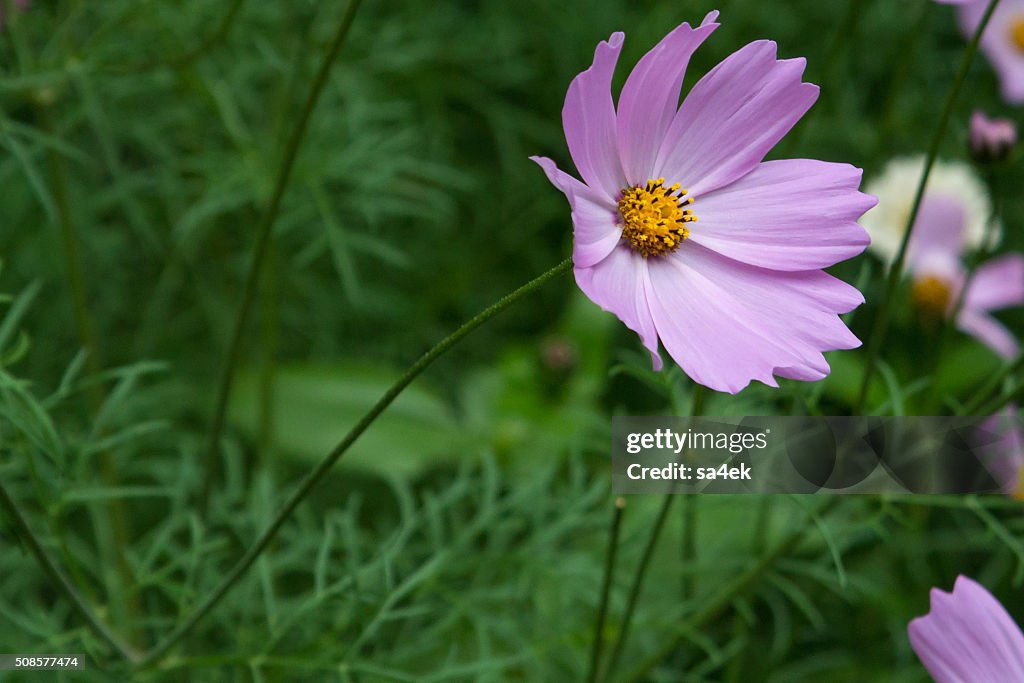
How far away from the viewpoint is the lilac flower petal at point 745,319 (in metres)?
0.42

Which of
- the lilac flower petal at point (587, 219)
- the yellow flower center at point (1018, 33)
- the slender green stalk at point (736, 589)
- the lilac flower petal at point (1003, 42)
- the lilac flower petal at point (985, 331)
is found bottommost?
the slender green stalk at point (736, 589)

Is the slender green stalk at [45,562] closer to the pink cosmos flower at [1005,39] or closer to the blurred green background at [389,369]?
the blurred green background at [389,369]

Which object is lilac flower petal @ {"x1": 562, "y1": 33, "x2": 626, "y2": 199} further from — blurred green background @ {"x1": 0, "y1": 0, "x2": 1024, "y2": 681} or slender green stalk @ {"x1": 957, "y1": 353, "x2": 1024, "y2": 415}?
slender green stalk @ {"x1": 957, "y1": 353, "x2": 1024, "y2": 415}

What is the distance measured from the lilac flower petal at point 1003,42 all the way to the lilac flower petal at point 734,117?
769mm

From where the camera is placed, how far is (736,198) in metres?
0.50

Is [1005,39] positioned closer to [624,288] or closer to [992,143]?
[992,143]

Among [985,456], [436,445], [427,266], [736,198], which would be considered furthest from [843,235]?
[427,266]

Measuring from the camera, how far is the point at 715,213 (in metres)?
0.51

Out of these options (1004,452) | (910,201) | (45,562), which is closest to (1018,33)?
(910,201)

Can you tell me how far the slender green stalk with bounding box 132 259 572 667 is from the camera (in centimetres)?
38

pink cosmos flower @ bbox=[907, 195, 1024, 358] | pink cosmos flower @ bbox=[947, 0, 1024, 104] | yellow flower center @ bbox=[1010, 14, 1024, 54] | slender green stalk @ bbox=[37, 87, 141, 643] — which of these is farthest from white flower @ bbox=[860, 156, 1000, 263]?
slender green stalk @ bbox=[37, 87, 141, 643]

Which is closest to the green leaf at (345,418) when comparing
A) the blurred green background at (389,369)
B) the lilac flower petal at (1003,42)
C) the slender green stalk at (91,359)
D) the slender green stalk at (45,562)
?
the blurred green background at (389,369)

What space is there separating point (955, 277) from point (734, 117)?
0.82 m

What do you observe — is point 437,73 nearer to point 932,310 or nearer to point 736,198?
point 932,310
